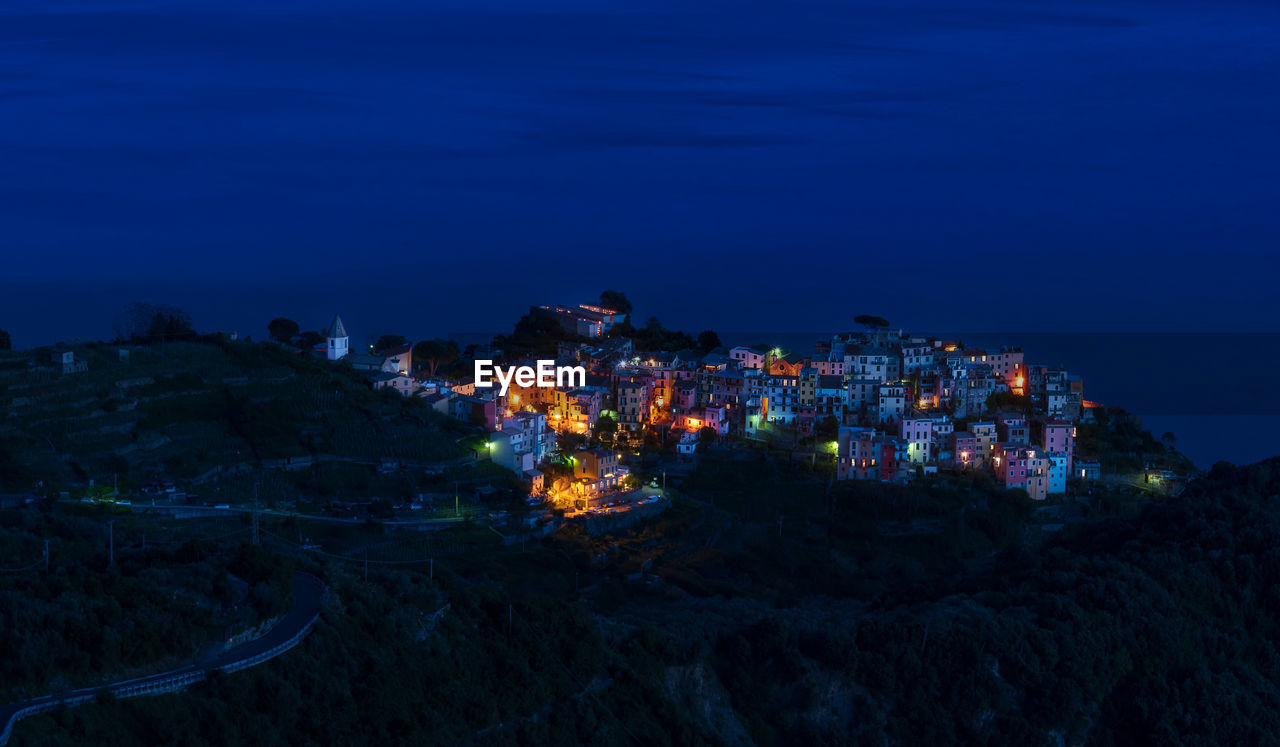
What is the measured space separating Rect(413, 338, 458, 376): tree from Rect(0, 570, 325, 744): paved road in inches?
923

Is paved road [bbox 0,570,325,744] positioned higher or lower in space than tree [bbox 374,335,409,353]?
lower

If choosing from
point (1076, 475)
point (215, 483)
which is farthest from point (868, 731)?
point (1076, 475)

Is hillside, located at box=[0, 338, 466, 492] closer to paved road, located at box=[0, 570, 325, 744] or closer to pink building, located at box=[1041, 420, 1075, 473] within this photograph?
paved road, located at box=[0, 570, 325, 744]

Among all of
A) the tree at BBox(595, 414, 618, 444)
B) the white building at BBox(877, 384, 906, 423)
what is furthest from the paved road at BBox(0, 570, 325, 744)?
the white building at BBox(877, 384, 906, 423)

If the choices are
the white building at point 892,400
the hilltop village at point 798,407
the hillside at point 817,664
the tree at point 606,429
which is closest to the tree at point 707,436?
the hilltop village at point 798,407

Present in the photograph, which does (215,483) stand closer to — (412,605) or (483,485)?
(483,485)

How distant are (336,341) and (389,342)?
12.4ft

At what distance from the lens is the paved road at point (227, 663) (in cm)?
896

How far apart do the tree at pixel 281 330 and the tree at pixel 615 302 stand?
10.3 m

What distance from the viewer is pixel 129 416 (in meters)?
25.1

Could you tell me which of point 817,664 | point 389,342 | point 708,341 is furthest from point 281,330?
point 817,664

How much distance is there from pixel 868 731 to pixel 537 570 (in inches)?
364

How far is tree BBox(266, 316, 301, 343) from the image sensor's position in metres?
36.2

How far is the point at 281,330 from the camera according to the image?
3628 centimetres
